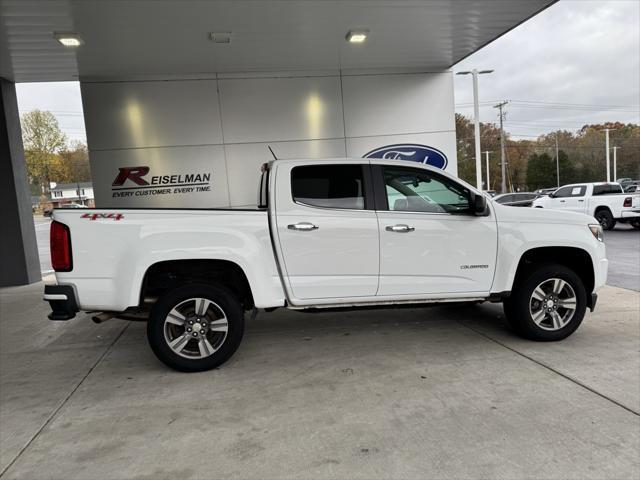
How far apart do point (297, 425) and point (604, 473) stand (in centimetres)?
196

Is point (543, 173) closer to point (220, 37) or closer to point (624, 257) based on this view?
point (624, 257)

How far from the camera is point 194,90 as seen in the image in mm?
9602

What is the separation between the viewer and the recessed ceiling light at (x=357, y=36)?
25.5 ft

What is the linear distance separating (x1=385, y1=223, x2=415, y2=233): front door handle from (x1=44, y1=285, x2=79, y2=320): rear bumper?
302cm

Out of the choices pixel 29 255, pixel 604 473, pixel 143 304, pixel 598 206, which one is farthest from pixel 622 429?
pixel 598 206

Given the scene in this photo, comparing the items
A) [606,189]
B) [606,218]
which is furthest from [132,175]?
[606,189]

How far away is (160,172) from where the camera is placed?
9.59 m

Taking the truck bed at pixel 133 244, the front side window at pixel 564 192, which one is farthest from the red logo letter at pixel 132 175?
the front side window at pixel 564 192

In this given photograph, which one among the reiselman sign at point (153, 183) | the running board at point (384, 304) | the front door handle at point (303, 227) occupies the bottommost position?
the running board at point (384, 304)

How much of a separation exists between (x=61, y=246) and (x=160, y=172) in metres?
5.79

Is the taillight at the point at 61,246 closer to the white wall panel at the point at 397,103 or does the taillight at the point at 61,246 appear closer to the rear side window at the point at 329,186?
the rear side window at the point at 329,186

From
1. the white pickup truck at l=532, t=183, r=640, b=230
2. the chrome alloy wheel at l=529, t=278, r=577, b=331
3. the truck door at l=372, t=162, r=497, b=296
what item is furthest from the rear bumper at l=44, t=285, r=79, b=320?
A: the white pickup truck at l=532, t=183, r=640, b=230

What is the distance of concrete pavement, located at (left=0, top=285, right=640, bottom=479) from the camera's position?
2898 millimetres

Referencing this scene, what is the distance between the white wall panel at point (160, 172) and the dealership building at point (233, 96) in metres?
0.02
